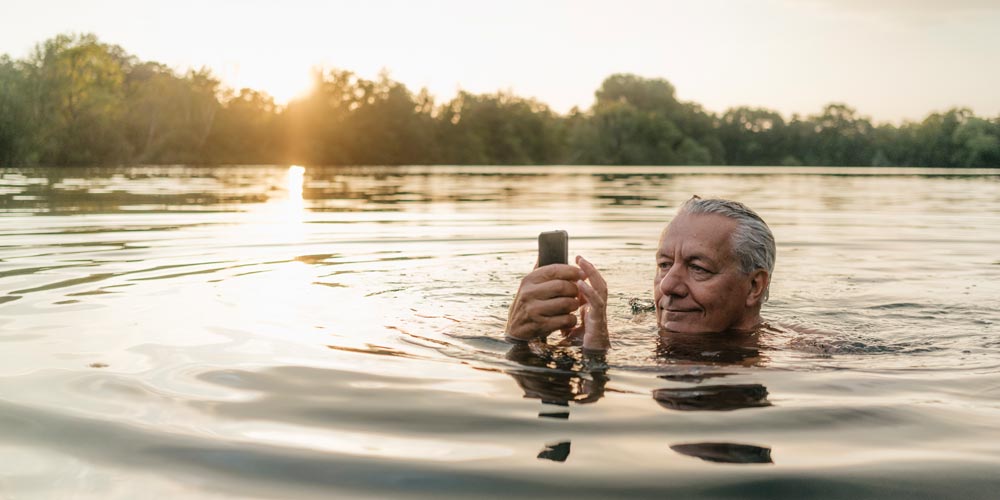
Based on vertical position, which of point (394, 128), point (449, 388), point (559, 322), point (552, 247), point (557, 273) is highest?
point (394, 128)

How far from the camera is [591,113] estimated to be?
11681 centimetres

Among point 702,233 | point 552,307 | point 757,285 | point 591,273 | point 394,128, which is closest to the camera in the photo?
point 591,273

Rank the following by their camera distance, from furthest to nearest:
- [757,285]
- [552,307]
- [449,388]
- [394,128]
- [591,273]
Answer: [394,128] → [757,285] → [552,307] → [591,273] → [449,388]

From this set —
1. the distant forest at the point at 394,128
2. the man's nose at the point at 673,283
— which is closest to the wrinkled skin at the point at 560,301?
the man's nose at the point at 673,283

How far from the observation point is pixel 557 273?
4.23 m

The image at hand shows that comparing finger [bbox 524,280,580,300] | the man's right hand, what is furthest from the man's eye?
finger [bbox 524,280,580,300]

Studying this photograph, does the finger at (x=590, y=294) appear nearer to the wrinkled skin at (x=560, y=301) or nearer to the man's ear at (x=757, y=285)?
the wrinkled skin at (x=560, y=301)

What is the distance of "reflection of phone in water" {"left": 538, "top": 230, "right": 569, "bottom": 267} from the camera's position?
4.25m

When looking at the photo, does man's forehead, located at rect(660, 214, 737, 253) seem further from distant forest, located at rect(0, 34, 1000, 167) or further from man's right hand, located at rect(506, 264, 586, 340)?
distant forest, located at rect(0, 34, 1000, 167)

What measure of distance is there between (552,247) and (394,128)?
94.8 meters

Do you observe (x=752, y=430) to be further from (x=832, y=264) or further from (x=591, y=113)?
(x=591, y=113)

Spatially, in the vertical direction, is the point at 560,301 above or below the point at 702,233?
below

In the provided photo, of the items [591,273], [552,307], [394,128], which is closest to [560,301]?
[552,307]

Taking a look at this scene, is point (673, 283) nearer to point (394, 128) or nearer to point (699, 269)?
point (699, 269)
